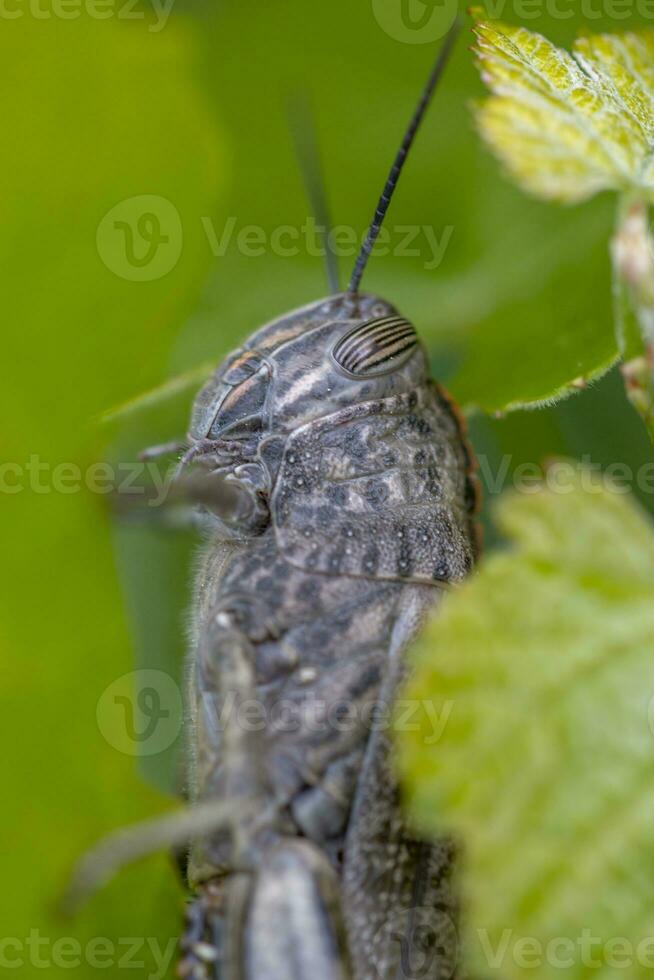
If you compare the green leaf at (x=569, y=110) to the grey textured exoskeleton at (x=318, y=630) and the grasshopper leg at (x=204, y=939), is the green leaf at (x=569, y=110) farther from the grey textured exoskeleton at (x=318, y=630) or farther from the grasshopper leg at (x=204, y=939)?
the grasshopper leg at (x=204, y=939)

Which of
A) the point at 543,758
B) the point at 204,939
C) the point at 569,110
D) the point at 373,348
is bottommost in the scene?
the point at 204,939

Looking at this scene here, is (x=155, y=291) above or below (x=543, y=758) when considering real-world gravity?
above

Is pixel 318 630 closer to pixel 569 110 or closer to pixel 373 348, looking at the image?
pixel 373 348

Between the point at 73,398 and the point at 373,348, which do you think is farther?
the point at 373,348

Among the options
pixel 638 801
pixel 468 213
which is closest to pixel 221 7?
pixel 468 213

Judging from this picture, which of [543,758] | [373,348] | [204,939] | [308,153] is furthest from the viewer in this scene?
[308,153]

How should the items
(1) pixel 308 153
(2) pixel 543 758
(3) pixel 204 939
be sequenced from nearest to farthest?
(2) pixel 543 758, (3) pixel 204 939, (1) pixel 308 153

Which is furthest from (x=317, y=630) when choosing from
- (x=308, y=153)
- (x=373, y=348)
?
(x=308, y=153)
